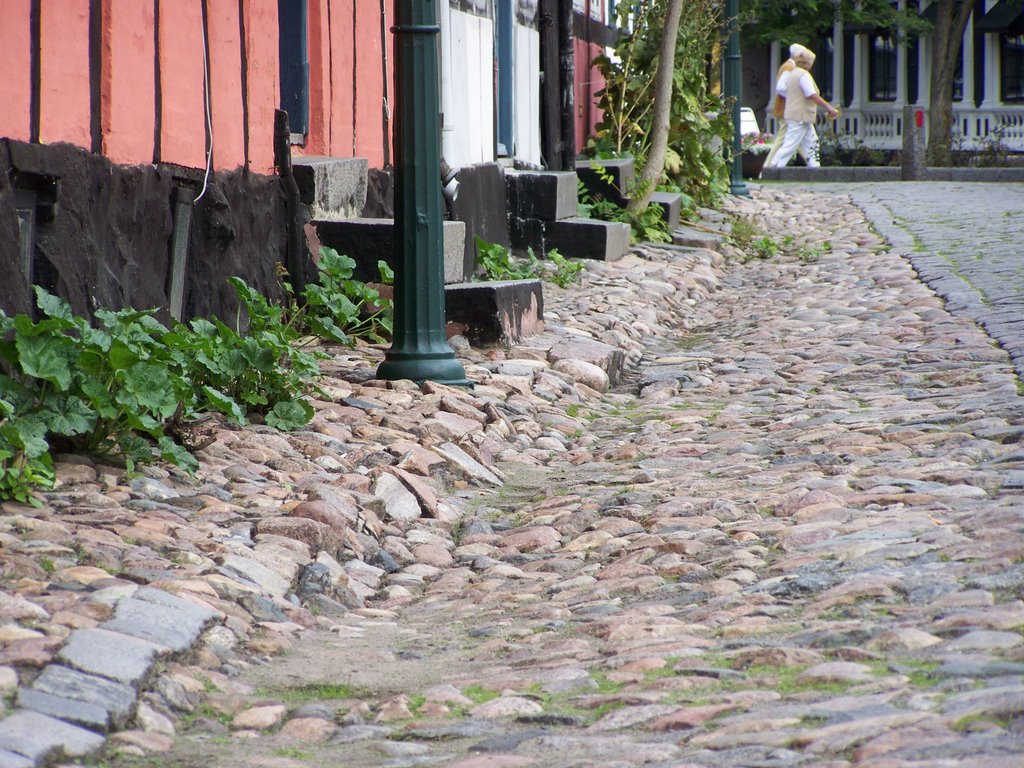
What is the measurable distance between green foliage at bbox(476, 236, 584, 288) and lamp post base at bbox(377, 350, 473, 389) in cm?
238

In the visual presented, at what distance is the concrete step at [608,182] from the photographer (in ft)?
35.0

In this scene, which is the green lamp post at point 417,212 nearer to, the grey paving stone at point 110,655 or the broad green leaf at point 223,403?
the broad green leaf at point 223,403

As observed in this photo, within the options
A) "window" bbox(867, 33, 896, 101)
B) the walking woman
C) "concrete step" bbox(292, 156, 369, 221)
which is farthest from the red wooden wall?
"window" bbox(867, 33, 896, 101)

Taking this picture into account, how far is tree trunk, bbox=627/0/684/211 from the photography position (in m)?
10.1

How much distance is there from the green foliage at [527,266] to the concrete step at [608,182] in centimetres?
168

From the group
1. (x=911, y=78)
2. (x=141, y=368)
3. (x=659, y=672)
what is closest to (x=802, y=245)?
(x=141, y=368)

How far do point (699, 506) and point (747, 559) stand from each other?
1.83 feet

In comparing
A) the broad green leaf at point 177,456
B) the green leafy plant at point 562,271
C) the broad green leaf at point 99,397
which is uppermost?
the green leafy plant at point 562,271

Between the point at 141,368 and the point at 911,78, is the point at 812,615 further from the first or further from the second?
the point at 911,78

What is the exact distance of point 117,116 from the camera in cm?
444

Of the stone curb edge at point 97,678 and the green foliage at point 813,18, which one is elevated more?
the green foliage at point 813,18

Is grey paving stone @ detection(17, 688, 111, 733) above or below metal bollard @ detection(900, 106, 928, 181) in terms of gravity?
below

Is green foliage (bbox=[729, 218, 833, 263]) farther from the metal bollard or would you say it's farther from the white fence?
the white fence

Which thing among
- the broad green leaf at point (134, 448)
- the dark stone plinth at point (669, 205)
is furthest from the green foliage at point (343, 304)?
the dark stone plinth at point (669, 205)
